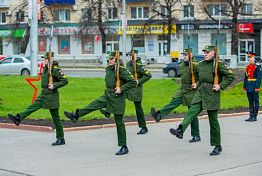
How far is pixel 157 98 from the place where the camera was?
23156 millimetres

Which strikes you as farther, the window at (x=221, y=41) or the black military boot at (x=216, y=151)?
the window at (x=221, y=41)

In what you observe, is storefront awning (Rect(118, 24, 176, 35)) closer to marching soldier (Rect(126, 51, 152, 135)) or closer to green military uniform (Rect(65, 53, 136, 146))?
marching soldier (Rect(126, 51, 152, 135))

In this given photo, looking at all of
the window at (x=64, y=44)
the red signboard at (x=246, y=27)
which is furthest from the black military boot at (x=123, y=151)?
the window at (x=64, y=44)

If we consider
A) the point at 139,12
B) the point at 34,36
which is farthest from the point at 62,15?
the point at 34,36

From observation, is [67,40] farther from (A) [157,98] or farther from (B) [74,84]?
(A) [157,98]

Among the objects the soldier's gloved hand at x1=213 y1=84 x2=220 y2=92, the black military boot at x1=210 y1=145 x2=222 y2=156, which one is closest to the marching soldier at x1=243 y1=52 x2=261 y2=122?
the black military boot at x1=210 y1=145 x2=222 y2=156

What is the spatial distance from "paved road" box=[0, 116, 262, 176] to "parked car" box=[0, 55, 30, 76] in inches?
940

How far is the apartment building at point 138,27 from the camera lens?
61625 millimetres

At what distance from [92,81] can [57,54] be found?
135 ft

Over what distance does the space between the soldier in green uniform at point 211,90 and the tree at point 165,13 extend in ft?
159

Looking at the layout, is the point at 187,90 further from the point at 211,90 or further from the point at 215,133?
the point at 215,133

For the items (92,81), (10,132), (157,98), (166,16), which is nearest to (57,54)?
(166,16)

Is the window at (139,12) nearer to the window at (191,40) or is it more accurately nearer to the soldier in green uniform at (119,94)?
the window at (191,40)

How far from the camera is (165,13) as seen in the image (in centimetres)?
6388
